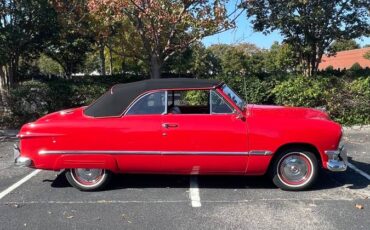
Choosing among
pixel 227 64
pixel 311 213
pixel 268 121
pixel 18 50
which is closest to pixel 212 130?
pixel 268 121

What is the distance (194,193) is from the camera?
6.21m

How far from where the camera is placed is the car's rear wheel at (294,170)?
615 cm

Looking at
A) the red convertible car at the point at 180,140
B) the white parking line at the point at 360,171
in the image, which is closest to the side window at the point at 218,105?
the red convertible car at the point at 180,140

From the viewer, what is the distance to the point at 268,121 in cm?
610

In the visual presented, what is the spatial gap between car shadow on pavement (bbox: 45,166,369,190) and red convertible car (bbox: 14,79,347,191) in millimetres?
339

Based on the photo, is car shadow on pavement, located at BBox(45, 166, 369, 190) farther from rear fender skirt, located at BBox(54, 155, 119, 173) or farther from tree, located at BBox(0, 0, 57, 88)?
tree, located at BBox(0, 0, 57, 88)

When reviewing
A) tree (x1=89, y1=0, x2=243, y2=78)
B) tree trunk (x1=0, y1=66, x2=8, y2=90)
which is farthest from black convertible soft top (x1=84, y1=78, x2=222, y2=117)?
tree trunk (x1=0, y1=66, x2=8, y2=90)

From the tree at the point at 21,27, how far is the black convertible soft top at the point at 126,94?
7.25m

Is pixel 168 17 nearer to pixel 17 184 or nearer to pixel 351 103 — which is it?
pixel 351 103

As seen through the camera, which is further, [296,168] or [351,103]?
[351,103]

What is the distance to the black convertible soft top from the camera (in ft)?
20.6

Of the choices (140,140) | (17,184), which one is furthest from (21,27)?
(140,140)

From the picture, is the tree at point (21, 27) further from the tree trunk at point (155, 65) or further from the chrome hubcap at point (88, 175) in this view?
the chrome hubcap at point (88, 175)

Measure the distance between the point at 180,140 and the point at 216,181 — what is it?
106 cm
